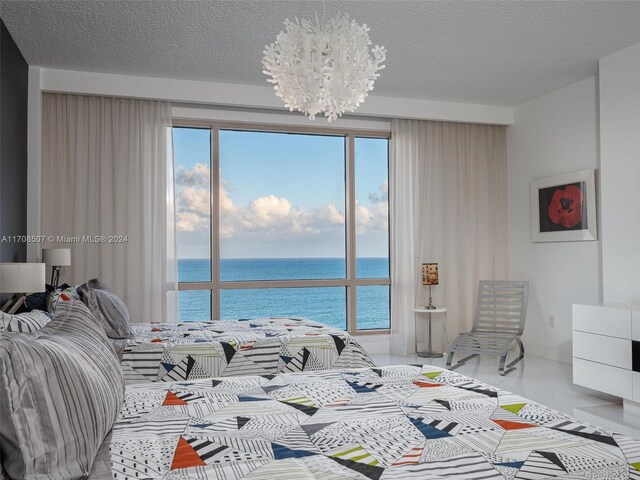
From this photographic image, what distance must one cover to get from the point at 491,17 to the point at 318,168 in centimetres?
1137

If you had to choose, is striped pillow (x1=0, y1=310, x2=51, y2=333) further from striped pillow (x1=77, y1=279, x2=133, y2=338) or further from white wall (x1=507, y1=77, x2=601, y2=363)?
white wall (x1=507, y1=77, x2=601, y2=363)

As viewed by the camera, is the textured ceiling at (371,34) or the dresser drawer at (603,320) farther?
the dresser drawer at (603,320)

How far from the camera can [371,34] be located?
13.6ft

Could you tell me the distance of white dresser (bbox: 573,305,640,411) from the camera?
12.2 ft

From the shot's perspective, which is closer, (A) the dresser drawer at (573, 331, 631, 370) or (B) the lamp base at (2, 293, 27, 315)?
(B) the lamp base at (2, 293, 27, 315)

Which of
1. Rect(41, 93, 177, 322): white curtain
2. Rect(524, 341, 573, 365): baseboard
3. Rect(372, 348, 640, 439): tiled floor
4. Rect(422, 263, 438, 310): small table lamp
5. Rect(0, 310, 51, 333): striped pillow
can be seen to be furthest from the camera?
Rect(422, 263, 438, 310): small table lamp

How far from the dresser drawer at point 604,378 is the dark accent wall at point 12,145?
4.39m

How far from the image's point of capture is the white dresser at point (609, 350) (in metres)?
3.73

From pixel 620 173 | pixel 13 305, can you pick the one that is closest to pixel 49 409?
pixel 13 305

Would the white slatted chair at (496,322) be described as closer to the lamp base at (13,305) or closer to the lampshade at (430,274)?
the lampshade at (430,274)

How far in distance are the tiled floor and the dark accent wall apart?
3.54 metres

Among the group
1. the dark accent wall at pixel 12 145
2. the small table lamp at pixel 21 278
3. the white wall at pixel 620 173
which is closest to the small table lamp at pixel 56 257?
the dark accent wall at pixel 12 145

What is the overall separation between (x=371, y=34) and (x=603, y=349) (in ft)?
9.66

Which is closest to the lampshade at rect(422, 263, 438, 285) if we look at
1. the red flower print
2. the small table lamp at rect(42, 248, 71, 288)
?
the red flower print
